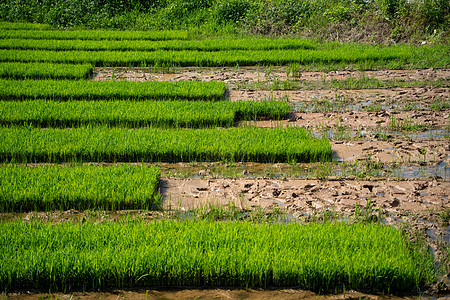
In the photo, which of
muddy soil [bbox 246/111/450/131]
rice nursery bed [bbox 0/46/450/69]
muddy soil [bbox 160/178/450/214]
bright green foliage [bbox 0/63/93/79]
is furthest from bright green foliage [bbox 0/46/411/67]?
muddy soil [bbox 160/178/450/214]

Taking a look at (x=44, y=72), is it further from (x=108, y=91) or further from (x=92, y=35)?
(x=92, y=35)

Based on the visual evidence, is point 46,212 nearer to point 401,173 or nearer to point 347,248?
point 347,248

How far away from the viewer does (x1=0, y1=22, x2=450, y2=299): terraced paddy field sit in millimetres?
3125

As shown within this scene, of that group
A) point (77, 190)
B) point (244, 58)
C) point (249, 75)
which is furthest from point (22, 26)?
point (77, 190)

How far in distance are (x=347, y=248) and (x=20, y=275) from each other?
2229 mm

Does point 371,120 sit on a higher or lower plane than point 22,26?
Answer: lower

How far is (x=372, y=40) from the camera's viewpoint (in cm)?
1113

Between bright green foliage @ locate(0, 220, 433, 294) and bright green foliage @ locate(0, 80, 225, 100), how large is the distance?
412 centimetres

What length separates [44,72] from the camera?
332 inches

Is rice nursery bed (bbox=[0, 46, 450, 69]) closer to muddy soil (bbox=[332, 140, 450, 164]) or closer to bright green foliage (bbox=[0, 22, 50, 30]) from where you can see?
bright green foliage (bbox=[0, 22, 50, 30])

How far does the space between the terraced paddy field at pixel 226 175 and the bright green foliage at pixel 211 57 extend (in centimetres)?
5

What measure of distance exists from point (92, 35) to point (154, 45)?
2.15 metres

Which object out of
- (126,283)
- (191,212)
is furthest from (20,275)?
(191,212)

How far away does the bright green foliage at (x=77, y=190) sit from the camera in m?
4.10
